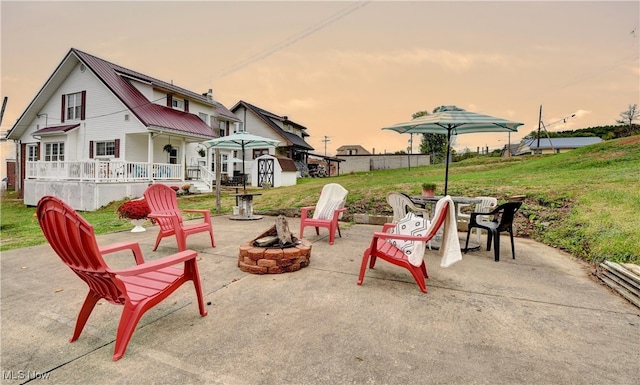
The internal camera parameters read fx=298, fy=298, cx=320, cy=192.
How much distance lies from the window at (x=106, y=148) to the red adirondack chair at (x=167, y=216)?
13038 mm

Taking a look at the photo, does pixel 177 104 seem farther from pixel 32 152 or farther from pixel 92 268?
pixel 92 268

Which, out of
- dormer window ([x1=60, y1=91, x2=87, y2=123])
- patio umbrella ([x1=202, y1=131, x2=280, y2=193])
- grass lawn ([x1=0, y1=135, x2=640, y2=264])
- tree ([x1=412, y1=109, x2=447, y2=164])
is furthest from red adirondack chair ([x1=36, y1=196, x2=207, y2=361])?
tree ([x1=412, y1=109, x2=447, y2=164])

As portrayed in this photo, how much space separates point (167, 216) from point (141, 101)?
14.3 metres

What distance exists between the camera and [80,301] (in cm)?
281

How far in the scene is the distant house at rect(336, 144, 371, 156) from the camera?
53.1 meters

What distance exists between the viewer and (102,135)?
1521 cm

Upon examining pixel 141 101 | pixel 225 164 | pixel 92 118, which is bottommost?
pixel 225 164

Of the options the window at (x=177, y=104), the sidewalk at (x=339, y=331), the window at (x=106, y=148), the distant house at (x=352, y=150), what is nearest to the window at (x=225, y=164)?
the window at (x=177, y=104)

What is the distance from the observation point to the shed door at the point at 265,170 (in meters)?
20.2

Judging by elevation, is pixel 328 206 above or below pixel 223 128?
below

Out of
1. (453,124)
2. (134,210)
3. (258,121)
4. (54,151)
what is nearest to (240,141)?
(134,210)

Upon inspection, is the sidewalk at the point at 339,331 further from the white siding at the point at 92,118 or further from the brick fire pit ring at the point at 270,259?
the white siding at the point at 92,118

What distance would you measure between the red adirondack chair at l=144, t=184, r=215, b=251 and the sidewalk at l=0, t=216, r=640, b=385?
93 cm

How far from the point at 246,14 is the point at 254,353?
10.9 m
